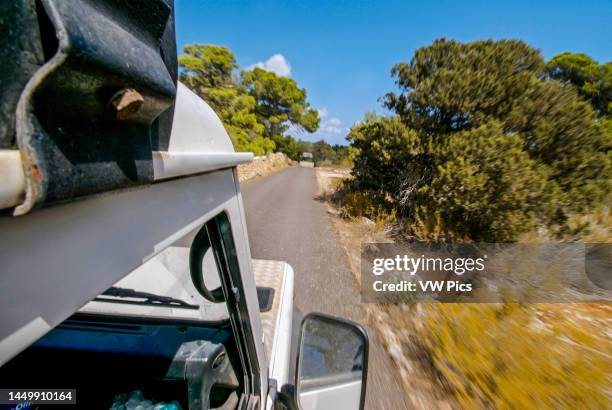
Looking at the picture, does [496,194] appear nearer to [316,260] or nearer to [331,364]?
[316,260]

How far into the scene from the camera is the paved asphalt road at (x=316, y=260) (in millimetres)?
2652

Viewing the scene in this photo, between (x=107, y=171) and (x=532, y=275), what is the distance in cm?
540

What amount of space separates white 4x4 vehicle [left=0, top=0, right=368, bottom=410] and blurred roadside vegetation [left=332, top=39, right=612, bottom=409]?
2.38 m

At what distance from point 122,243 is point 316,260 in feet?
17.1

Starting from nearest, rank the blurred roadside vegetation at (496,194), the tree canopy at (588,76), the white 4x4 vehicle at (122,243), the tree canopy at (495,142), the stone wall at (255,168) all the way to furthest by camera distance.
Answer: the white 4x4 vehicle at (122,243), the blurred roadside vegetation at (496,194), the tree canopy at (495,142), the tree canopy at (588,76), the stone wall at (255,168)

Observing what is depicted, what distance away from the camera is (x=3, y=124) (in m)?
0.21

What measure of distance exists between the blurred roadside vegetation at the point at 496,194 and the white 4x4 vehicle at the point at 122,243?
2.38m

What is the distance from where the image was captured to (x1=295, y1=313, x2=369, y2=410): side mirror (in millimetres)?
1225

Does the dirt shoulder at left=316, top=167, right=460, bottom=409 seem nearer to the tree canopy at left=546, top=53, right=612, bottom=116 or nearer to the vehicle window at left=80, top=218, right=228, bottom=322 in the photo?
the vehicle window at left=80, top=218, right=228, bottom=322

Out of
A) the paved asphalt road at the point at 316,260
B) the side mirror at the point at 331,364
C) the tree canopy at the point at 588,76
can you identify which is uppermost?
the tree canopy at the point at 588,76

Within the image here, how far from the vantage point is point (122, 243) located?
0.37 meters

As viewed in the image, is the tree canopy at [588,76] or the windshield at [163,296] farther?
the tree canopy at [588,76]

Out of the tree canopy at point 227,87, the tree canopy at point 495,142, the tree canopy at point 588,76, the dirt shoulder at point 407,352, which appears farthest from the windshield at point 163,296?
the tree canopy at point 588,76

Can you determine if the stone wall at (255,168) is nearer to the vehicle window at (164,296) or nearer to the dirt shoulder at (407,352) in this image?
the dirt shoulder at (407,352)
